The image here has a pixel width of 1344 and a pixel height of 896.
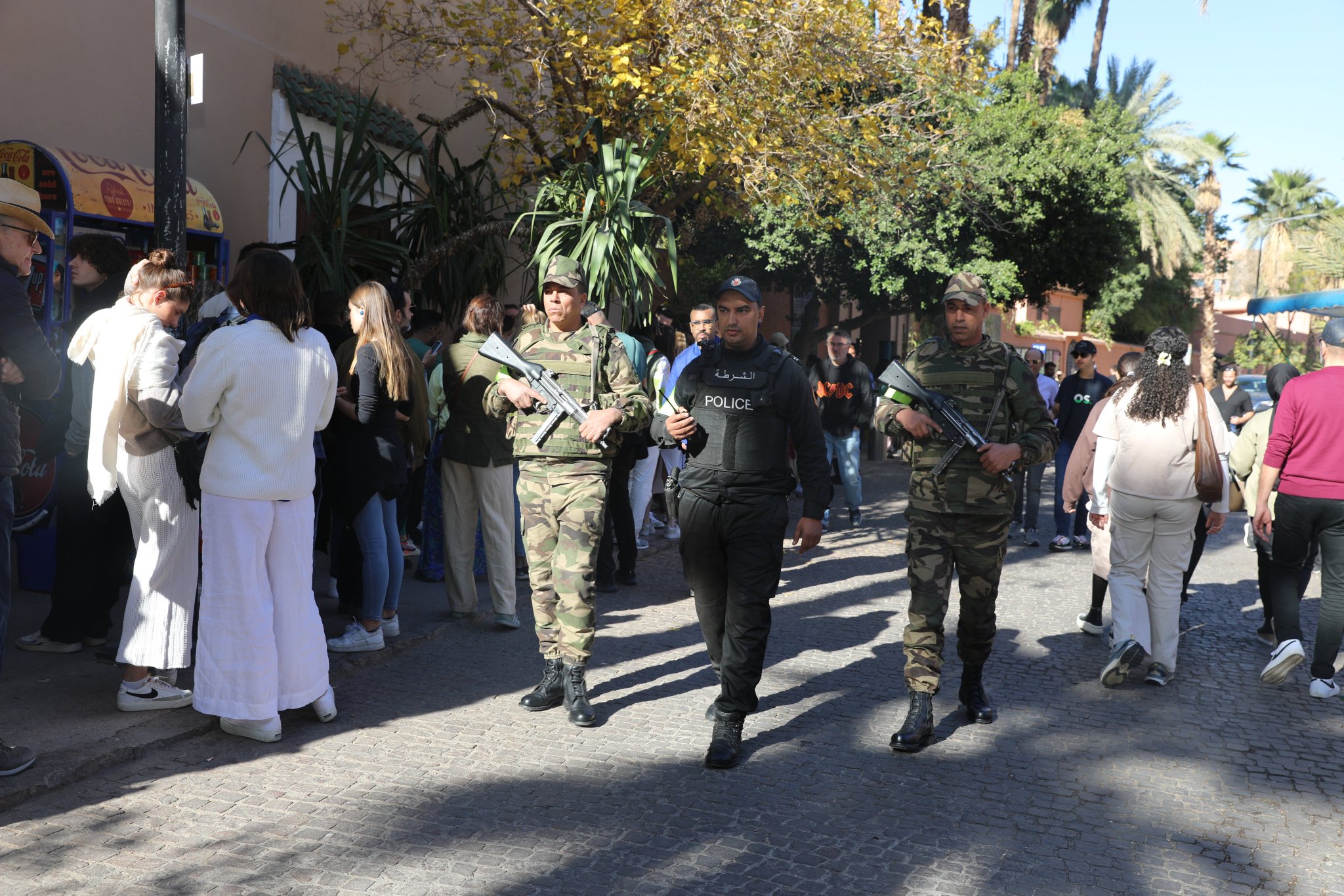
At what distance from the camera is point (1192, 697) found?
5.68m

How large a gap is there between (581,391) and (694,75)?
15.1ft

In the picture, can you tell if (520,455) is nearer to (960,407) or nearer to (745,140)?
(960,407)

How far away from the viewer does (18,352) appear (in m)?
3.98

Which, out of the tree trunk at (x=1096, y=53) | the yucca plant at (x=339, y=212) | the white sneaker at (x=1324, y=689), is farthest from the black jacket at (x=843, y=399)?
the tree trunk at (x=1096, y=53)

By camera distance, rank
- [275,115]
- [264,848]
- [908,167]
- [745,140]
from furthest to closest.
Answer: [908,167] → [275,115] → [745,140] → [264,848]

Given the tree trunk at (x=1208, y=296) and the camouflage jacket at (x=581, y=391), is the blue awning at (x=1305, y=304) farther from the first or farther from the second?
the tree trunk at (x=1208, y=296)

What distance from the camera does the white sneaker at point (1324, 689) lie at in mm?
5746

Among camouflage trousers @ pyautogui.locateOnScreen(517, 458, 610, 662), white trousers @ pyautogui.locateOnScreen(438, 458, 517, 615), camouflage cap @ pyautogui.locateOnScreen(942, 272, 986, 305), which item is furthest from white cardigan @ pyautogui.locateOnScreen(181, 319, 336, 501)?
camouflage cap @ pyautogui.locateOnScreen(942, 272, 986, 305)

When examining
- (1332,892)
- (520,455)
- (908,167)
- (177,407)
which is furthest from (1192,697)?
(908,167)

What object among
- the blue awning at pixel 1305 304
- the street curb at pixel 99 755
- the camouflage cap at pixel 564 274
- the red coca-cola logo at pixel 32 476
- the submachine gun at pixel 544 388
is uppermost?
the blue awning at pixel 1305 304

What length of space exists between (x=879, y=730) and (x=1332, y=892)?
5.97ft

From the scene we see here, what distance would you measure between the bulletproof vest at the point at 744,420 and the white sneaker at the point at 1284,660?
3.13 meters

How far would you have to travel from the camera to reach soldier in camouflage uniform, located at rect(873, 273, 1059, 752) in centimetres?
477

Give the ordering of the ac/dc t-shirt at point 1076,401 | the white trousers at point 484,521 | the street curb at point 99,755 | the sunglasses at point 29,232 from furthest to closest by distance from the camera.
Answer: the ac/dc t-shirt at point 1076,401 < the white trousers at point 484,521 < the sunglasses at point 29,232 < the street curb at point 99,755
